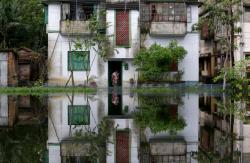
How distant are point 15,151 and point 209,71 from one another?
44.1m

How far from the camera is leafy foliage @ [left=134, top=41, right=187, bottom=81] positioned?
34.9m

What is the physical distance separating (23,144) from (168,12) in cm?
2922

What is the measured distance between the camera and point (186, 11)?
37.4 meters

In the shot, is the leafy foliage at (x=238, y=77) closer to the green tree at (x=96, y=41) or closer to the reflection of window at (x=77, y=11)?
the green tree at (x=96, y=41)

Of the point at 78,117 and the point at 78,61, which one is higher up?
the point at 78,61

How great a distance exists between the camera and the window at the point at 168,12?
3703cm

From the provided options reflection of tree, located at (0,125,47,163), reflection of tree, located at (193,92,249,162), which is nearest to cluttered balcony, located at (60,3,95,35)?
reflection of tree, located at (193,92,249,162)

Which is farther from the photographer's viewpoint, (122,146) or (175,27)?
(175,27)

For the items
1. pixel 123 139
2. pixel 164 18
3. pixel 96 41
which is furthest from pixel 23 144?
pixel 164 18

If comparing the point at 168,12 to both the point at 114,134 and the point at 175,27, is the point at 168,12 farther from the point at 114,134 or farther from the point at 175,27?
the point at 114,134

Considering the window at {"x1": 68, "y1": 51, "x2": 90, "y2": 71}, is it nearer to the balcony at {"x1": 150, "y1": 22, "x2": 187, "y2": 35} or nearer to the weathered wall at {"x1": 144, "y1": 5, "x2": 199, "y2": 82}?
the weathered wall at {"x1": 144, "y1": 5, "x2": 199, "y2": 82}

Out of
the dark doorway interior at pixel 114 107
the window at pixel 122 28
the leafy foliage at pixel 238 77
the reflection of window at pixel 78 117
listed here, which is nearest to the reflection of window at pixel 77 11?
the window at pixel 122 28

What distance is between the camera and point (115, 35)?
36719 millimetres

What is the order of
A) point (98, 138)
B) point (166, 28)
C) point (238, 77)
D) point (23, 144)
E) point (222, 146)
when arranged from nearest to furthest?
point (222, 146) → point (23, 144) → point (98, 138) → point (238, 77) → point (166, 28)
